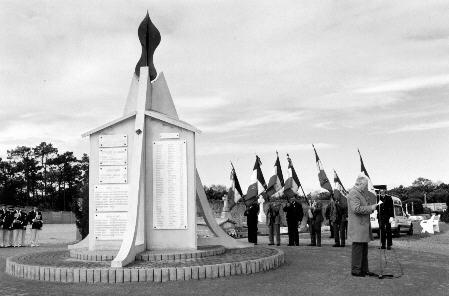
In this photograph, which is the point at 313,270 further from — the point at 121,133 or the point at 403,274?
the point at 121,133

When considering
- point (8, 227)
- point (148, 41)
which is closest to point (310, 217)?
point (148, 41)

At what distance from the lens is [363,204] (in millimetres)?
9742

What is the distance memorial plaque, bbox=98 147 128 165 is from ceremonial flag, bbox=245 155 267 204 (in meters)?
8.65

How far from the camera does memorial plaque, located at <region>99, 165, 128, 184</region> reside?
40.1 feet

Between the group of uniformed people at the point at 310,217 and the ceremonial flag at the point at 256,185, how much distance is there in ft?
3.04

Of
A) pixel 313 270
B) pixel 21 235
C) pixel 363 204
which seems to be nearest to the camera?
pixel 363 204

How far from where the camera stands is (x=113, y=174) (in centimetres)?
1227

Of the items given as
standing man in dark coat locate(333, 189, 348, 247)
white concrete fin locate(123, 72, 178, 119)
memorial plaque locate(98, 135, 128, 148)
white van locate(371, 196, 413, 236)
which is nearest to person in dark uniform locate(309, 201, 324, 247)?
standing man in dark coat locate(333, 189, 348, 247)

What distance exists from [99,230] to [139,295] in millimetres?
4461

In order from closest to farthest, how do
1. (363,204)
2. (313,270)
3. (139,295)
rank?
1. (139,295)
2. (363,204)
3. (313,270)

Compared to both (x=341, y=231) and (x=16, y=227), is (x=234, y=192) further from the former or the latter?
(x=16, y=227)

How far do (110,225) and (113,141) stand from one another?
2.02 m

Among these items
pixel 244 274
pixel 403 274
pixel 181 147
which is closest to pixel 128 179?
pixel 181 147

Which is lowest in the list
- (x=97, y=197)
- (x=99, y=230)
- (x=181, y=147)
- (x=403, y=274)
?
(x=403, y=274)
